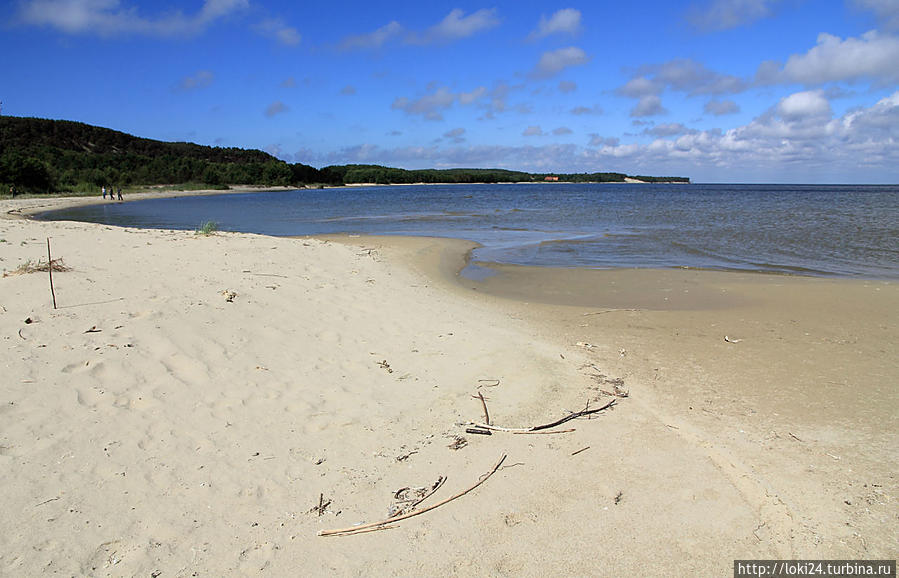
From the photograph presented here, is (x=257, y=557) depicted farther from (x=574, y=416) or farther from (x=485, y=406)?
(x=574, y=416)

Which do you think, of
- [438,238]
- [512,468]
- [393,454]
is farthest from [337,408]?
[438,238]

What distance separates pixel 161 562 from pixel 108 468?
90 cm

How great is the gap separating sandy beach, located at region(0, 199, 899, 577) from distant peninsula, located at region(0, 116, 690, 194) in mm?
54432

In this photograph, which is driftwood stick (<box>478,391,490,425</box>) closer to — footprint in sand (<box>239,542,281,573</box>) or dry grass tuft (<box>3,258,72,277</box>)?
footprint in sand (<box>239,542,281,573</box>)

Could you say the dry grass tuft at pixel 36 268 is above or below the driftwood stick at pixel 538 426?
above

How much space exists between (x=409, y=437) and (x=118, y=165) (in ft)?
346

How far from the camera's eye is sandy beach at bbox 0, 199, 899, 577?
2.71 meters

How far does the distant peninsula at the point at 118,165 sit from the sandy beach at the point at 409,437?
54.4m

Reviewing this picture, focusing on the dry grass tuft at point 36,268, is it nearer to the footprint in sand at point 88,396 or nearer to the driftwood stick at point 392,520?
the footprint in sand at point 88,396

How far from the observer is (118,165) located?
294 feet

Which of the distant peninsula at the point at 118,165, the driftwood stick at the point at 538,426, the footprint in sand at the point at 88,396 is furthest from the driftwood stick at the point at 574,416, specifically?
the distant peninsula at the point at 118,165

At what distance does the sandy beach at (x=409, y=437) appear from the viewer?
107 inches

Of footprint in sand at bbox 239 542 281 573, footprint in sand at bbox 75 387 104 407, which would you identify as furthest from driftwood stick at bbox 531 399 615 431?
footprint in sand at bbox 75 387 104 407

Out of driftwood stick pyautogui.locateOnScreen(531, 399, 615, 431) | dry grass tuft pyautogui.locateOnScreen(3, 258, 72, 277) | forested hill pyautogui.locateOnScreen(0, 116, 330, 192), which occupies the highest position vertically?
forested hill pyautogui.locateOnScreen(0, 116, 330, 192)
